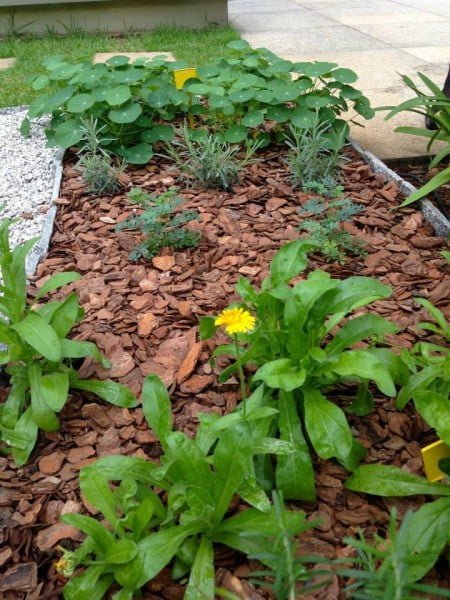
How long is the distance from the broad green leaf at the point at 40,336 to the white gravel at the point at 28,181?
0.82 meters

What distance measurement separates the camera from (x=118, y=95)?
9.94ft

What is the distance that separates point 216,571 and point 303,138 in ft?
7.16

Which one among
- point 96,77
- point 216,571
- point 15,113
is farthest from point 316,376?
point 15,113

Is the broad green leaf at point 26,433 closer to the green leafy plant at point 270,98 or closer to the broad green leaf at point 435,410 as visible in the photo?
the broad green leaf at point 435,410

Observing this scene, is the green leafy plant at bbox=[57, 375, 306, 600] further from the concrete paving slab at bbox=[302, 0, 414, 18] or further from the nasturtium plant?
the concrete paving slab at bbox=[302, 0, 414, 18]

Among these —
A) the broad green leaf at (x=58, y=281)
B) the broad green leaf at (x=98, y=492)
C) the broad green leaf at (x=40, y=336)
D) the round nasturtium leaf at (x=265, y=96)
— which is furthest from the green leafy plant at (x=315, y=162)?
the broad green leaf at (x=98, y=492)

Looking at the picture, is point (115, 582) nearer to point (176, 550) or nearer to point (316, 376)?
point (176, 550)

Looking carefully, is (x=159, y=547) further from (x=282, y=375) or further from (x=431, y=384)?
(x=431, y=384)

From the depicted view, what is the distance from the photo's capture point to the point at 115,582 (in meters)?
1.26

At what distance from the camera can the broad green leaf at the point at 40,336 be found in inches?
59.4

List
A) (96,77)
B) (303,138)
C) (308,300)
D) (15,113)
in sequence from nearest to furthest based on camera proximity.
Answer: (308,300)
(303,138)
(96,77)
(15,113)

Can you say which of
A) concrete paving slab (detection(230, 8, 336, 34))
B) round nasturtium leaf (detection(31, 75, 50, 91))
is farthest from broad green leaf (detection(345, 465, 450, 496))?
concrete paving slab (detection(230, 8, 336, 34))

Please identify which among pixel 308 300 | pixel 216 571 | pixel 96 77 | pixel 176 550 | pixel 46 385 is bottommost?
pixel 216 571

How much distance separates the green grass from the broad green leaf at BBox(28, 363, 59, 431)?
137 inches
